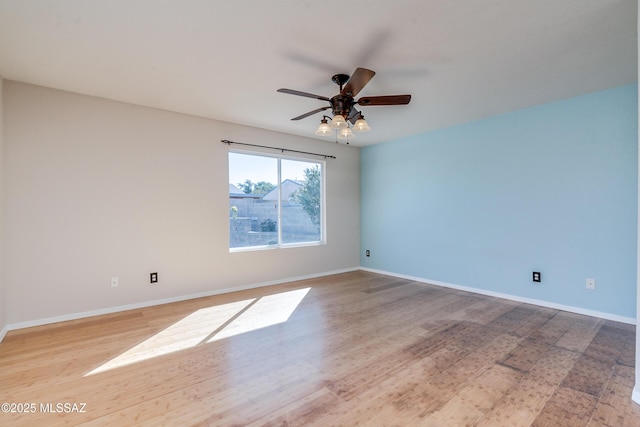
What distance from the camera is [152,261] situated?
375 centimetres

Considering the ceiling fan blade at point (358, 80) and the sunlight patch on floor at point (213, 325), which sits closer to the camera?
the ceiling fan blade at point (358, 80)

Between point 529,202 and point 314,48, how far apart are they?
10.8ft

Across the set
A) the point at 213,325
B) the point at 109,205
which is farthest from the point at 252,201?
the point at 213,325

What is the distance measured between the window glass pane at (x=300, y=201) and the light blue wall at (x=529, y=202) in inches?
54.9

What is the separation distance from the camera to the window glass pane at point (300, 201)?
5078 millimetres

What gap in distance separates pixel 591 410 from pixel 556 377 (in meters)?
0.36

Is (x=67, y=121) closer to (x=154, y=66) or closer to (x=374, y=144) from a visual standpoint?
(x=154, y=66)

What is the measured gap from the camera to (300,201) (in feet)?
17.3

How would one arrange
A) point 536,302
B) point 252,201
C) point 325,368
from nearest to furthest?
point 325,368 < point 536,302 < point 252,201

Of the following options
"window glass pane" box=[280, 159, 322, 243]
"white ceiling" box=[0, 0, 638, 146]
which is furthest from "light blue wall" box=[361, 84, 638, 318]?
"window glass pane" box=[280, 159, 322, 243]

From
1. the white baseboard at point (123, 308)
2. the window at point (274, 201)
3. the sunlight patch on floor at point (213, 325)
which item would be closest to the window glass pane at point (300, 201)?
the window at point (274, 201)

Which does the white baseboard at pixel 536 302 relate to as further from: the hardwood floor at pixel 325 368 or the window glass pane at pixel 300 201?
the window glass pane at pixel 300 201

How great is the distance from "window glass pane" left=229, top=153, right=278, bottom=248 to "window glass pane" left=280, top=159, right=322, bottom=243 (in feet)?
0.60

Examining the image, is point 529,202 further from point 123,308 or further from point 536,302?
point 123,308
